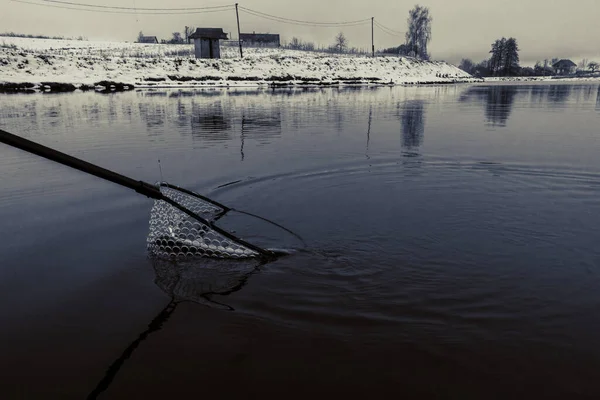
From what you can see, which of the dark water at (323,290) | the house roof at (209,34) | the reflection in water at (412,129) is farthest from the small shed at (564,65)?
the dark water at (323,290)

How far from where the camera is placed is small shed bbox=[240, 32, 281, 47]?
12450cm

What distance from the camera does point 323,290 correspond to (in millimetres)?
4539

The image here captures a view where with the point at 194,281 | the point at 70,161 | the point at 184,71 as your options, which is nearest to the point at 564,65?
the point at 184,71

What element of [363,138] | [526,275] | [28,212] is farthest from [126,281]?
[363,138]

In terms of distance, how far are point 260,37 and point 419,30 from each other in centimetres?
5587

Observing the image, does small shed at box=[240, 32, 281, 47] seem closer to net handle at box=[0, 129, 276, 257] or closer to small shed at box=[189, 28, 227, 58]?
small shed at box=[189, 28, 227, 58]

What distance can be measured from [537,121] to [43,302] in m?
21.2

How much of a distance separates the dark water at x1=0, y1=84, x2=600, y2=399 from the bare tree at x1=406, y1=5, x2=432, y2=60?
140m

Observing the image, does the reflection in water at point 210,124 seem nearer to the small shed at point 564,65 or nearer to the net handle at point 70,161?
the net handle at point 70,161

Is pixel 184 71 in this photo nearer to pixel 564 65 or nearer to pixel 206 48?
pixel 206 48

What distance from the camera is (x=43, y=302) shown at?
4379mm

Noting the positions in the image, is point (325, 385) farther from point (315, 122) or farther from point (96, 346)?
point (315, 122)

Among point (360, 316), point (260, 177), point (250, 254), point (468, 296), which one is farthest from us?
point (260, 177)

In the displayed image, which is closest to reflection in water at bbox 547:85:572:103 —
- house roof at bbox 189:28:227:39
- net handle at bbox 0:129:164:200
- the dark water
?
the dark water
